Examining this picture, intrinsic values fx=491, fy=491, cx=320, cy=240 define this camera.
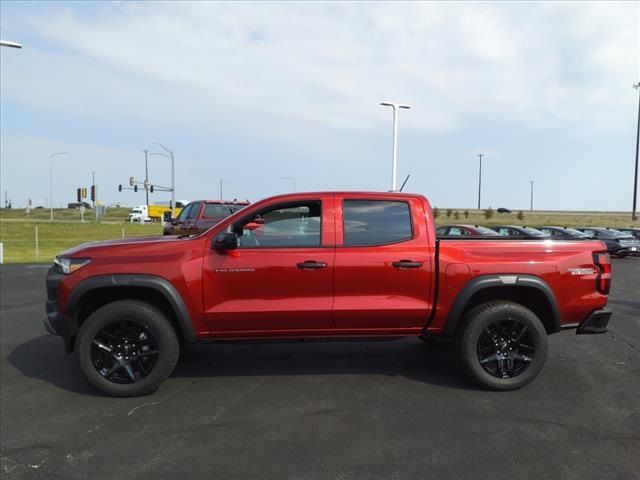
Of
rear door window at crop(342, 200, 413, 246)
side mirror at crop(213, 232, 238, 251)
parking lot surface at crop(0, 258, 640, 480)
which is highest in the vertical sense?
rear door window at crop(342, 200, 413, 246)

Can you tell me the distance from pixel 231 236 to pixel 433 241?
1.81 metres

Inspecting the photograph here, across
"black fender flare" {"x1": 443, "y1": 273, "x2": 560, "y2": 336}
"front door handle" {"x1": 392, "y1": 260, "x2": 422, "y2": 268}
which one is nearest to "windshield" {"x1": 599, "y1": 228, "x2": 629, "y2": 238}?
"black fender flare" {"x1": 443, "y1": 273, "x2": 560, "y2": 336}

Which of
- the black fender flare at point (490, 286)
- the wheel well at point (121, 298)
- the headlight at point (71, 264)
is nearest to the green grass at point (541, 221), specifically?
the black fender flare at point (490, 286)

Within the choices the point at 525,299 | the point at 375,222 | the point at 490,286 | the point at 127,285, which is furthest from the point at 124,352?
the point at 525,299

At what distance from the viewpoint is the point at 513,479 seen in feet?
9.78

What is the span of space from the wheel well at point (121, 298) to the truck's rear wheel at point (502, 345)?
266cm

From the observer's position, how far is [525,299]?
4.71 metres

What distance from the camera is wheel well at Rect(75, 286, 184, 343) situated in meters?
4.35

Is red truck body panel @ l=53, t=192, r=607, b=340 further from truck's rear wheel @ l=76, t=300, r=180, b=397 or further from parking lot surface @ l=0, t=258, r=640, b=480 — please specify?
parking lot surface @ l=0, t=258, r=640, b=480

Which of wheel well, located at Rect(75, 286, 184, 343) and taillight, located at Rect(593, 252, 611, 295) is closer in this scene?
wheel well, located at Rect(75, 286, 184, 343)

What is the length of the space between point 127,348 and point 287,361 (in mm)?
1692

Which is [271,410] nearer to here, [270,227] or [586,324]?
[270,227]

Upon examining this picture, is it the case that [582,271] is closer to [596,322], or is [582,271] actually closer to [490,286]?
[596,322]

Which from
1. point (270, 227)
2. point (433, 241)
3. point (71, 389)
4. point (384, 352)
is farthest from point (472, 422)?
point (71, 389)
